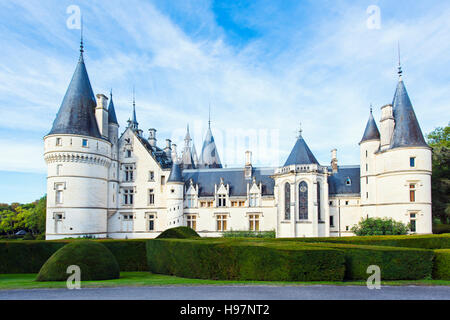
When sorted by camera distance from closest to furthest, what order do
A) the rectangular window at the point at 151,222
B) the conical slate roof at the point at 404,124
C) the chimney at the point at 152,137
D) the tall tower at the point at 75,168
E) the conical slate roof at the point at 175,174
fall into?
the conical slate roof at the point at 404,124, the tall tower at the point at 75,168, the conical slate roof at the point at 175,174, the rectangular window at the point at 151,222, the chimney at the point at 152,137

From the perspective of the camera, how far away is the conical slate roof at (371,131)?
3538cm

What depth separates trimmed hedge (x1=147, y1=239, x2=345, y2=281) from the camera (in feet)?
45.2

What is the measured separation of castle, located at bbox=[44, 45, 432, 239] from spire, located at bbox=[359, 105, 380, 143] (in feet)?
0.36

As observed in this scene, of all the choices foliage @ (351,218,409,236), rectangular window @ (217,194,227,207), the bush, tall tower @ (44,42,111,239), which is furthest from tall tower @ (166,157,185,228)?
the bush

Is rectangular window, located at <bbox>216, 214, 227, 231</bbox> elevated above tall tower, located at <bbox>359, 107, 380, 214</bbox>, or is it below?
below

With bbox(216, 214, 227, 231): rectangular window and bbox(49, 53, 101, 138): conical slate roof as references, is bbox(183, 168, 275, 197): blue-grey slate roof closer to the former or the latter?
bbox(216, 214, 227, 231): rectangular window

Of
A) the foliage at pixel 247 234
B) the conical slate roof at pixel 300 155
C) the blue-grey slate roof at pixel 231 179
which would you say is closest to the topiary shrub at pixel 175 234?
the foliage at pixel 247 234

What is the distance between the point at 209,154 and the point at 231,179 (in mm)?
15323

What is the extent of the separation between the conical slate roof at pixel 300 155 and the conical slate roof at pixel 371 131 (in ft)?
19.0

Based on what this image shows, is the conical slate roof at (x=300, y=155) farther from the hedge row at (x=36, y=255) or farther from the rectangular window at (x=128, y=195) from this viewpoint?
the hedge row at (x=36, y=255)

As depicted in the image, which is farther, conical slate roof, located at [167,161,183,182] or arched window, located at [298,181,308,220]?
conical slate roof, located at [167,161,183,182]

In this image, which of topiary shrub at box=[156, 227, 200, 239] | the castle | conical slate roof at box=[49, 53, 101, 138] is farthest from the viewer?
conical slate roof at box=[49, 53, 101, 138]
